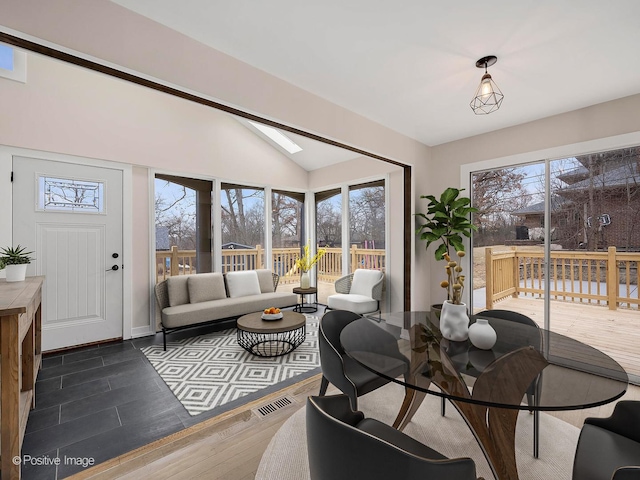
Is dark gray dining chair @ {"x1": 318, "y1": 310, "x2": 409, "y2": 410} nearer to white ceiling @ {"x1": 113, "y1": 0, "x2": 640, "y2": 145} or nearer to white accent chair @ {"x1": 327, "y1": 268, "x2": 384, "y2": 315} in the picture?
white ceiling @ {"x1": 113, "y1": 0, "x2": 640, "y2": 145}

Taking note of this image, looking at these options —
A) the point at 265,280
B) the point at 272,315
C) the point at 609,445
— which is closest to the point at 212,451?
the point at 272,315

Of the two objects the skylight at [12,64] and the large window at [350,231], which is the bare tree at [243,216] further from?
the skylight at [12,64]

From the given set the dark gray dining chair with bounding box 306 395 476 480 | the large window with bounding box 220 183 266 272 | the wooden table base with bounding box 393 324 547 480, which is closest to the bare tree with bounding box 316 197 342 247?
the large window with bounding box 220 183 266 272

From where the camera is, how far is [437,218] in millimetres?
3645

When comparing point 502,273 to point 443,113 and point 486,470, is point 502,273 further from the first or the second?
point 486,470

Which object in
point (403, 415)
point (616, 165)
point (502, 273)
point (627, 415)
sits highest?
point (616, 165)

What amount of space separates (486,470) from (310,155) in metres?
4.72

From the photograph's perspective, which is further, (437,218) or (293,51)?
(437,218)

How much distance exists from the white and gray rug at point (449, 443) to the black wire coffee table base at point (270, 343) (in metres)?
1.21

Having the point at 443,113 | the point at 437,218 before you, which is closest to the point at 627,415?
the point at 437,218

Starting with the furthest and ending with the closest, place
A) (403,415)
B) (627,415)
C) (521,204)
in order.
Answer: (521,204) → (403,415) → (627,415)

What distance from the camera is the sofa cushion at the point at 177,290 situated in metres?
3.95

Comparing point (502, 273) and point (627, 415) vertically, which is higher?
point (502, 273)

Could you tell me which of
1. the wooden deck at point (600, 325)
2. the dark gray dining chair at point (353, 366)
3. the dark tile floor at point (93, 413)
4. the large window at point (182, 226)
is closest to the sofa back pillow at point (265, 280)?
the large window at point (182, 226)
